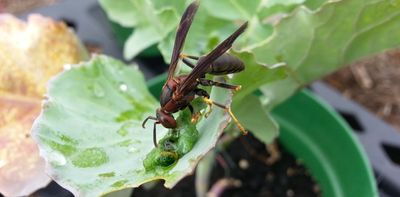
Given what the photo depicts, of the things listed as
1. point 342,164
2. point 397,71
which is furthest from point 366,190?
point 397,71

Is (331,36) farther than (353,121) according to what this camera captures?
No

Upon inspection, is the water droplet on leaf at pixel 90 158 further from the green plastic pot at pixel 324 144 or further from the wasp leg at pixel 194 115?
the green plastic pot at pixel 324 144

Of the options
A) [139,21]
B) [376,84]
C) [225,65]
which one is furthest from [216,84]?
[376,84]

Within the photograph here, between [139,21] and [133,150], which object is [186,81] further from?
[139,21]

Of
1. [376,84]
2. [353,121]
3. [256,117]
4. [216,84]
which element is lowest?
[376,84]

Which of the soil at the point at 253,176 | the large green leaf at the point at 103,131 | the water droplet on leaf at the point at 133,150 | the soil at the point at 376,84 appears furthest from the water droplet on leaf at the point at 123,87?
the soil at the point at 376,84
